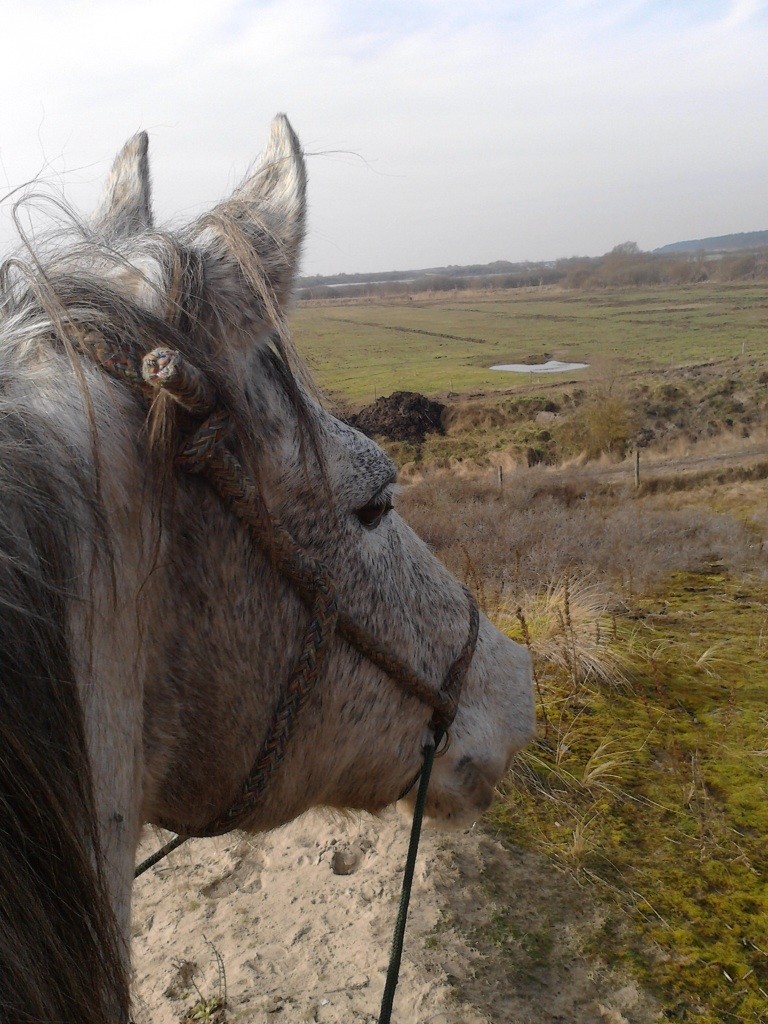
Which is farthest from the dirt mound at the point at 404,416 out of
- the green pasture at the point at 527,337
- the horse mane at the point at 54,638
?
the horse mane at the point at 54,638

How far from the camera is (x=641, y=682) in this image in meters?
4.79

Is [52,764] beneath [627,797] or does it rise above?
above

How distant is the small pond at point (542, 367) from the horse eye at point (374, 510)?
34.5 metres

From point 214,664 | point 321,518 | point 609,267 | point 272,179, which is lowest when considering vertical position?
point 214,664

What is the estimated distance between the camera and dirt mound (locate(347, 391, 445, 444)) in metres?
22.2

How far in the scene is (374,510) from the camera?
54.7 inches

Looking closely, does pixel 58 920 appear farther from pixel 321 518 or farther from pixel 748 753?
pixel 748 753

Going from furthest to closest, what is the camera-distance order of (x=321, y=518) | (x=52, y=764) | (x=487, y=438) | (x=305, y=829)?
1. (x=487, y=438)
2. (x=305, y=829)
3. (x=321, y=518)
4. (x=52, y=764)

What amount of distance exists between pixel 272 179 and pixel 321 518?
0.72 meters

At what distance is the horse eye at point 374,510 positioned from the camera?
1.36 metres

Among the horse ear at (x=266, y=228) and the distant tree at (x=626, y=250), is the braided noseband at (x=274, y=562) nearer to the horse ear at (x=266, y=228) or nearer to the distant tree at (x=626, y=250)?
the horse ear at (x=266, y=228)

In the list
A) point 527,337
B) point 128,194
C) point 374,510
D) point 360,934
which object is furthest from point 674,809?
point 527,337

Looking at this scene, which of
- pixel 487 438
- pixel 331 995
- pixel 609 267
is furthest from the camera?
pixel 609 267

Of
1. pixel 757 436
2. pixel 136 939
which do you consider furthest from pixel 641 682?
pixel 757 436
